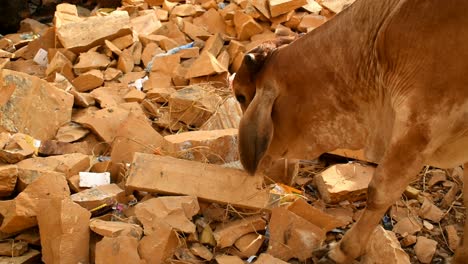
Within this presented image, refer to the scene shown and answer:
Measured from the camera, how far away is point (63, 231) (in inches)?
122

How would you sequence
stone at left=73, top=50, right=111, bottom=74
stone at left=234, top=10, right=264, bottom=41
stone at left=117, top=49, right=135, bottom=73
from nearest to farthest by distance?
stone at left=73, top=50, right=111, bottom=74 → stone at left=117, top=49, right=135, bottom=73 → stone at left=234, top=10, right=264, bottom=41

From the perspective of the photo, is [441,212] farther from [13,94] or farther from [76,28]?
[76,28]

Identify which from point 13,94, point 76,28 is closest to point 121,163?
point 13,94

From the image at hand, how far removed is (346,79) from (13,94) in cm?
233

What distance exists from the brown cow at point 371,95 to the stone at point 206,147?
0.48 metres

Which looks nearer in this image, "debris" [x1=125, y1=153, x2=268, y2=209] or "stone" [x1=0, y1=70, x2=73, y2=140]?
"debris" [x1=125, y1=153, x2=268, y2=209]

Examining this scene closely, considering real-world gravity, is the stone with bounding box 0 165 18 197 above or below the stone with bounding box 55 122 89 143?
above

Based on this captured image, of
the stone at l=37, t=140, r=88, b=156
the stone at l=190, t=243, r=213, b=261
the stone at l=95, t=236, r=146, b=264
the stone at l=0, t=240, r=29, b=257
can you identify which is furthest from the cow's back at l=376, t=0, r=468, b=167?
the stone at l=37, t=140, r=88, b=156

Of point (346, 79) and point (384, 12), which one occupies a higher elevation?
point (384, 12)

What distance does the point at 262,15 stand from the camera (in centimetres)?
593

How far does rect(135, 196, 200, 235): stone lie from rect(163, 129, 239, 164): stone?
1.75 ft

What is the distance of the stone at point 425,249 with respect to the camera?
3453 millimetres

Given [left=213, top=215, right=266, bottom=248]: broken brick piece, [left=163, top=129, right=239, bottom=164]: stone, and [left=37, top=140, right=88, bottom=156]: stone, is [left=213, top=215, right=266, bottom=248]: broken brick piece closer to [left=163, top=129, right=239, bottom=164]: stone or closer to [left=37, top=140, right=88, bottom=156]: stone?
[left=163, top=129, right=239, bottom=164]: stone

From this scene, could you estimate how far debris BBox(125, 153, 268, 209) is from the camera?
3.41 meters
